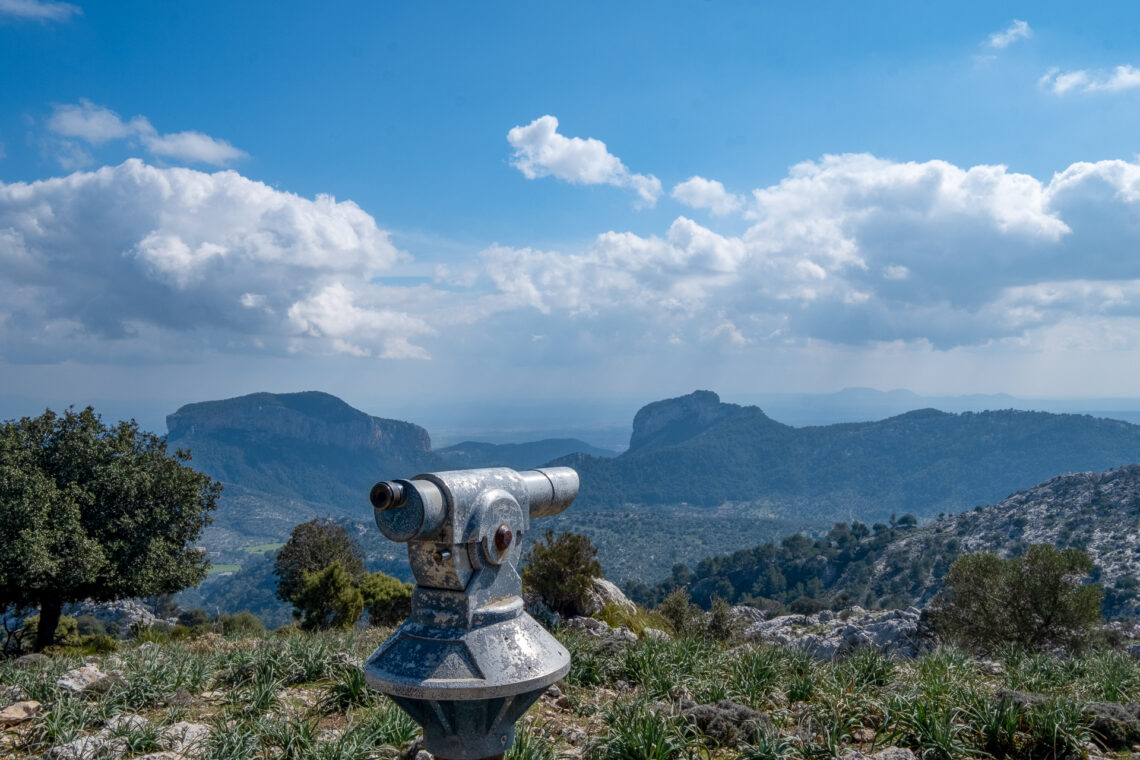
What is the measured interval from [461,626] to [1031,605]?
21.2m

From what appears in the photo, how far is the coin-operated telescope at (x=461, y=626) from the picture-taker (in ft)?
10.4

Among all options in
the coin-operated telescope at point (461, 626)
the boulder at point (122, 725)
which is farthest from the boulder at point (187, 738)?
the coin-operated telescope at point (461, 626)

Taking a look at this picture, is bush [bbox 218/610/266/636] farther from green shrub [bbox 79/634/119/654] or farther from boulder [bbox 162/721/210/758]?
boulder [bbox 162/721/210/758]

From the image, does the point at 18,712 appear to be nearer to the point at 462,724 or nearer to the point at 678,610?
the point at 462,724

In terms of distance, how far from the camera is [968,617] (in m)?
20.6

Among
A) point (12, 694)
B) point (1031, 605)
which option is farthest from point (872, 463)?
point (12, 694)

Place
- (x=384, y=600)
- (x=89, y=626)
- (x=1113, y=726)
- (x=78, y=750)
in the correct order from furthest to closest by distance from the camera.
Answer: (x=89, y=626) → (x=384, y=600) → (x=1113, y=726) → (x=78, y=750)

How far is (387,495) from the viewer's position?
10.3 feet

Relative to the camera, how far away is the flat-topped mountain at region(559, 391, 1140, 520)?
15038cm

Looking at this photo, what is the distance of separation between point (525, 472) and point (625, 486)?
171958 mm

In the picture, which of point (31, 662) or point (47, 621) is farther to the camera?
point (47, 621)

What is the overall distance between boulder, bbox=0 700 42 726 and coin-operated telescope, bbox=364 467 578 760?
5627mm

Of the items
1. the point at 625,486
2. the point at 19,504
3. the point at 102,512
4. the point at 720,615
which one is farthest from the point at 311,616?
the point at 625,486

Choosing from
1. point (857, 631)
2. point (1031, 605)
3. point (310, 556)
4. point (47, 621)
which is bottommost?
point (857, 631)
